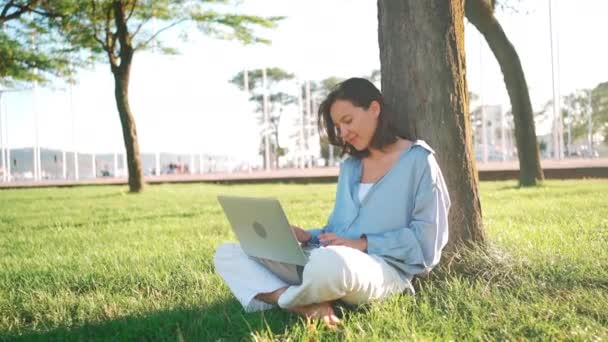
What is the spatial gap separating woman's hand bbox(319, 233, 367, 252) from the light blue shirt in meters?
0.03

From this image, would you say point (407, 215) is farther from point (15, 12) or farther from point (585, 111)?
point (585, 111)

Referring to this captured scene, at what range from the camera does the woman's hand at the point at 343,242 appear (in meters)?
2.34

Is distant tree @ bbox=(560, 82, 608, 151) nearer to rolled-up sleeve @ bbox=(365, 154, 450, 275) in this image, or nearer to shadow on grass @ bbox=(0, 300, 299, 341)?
rolled-up sleeve @ bbox=(365, 154, 450, 275)

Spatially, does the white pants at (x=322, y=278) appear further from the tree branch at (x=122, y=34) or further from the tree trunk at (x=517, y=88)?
the tree branch at (x=122, y=34)

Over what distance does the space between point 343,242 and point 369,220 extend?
8.2 inches

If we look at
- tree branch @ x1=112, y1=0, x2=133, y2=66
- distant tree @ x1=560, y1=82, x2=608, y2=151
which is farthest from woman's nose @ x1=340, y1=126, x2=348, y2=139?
distant tree @ x1=560, y1=82, x2=608, y2=151

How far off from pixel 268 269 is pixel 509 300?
3.47ft

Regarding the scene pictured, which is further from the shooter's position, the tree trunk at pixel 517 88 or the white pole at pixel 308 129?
the white pole at pixel 308 129

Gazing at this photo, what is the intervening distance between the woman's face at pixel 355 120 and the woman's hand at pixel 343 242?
0.43m

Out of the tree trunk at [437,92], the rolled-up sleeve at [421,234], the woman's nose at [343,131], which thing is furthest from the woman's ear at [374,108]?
the tree trunk at [437,92]

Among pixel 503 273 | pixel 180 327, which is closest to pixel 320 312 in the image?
pixel 180 327

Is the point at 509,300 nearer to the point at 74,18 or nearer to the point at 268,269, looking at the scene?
the point at 268,269

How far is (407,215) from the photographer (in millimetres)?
2457

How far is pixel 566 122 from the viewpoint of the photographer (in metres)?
55.9
